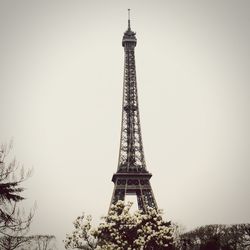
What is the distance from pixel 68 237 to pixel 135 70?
65.5 metres

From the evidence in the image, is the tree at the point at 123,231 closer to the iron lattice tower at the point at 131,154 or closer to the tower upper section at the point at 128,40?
the iron lattice tower at the point at 131,154

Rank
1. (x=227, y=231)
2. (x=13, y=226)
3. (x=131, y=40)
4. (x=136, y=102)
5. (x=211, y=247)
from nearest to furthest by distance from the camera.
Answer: (x=13, y=226)
(x=211, y=247)
(x=227, y=231)
(x=136, y=102)
(x=131, y=40)

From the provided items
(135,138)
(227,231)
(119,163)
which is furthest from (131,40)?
(227,231)

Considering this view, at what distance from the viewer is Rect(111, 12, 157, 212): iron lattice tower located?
6084 cm

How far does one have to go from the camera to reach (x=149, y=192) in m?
60.9

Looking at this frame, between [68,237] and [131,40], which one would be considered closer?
[68,237]

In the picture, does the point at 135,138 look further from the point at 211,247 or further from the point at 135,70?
the point at 211,247

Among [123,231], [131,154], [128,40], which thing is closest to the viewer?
[123,231]

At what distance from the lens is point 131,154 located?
2653 inches

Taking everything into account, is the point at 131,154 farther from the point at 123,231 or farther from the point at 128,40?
the point at 123,231

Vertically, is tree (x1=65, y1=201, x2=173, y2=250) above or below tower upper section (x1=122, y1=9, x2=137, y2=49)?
below

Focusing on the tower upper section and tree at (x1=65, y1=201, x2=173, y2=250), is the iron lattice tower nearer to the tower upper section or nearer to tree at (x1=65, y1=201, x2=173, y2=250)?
the tower upper section

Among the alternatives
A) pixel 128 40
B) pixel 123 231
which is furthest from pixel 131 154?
pixel 123 231

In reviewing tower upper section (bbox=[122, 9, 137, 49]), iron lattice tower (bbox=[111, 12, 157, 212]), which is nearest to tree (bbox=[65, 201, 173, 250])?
iron lattice tower (bbox=[111, 12, 157, 212])
